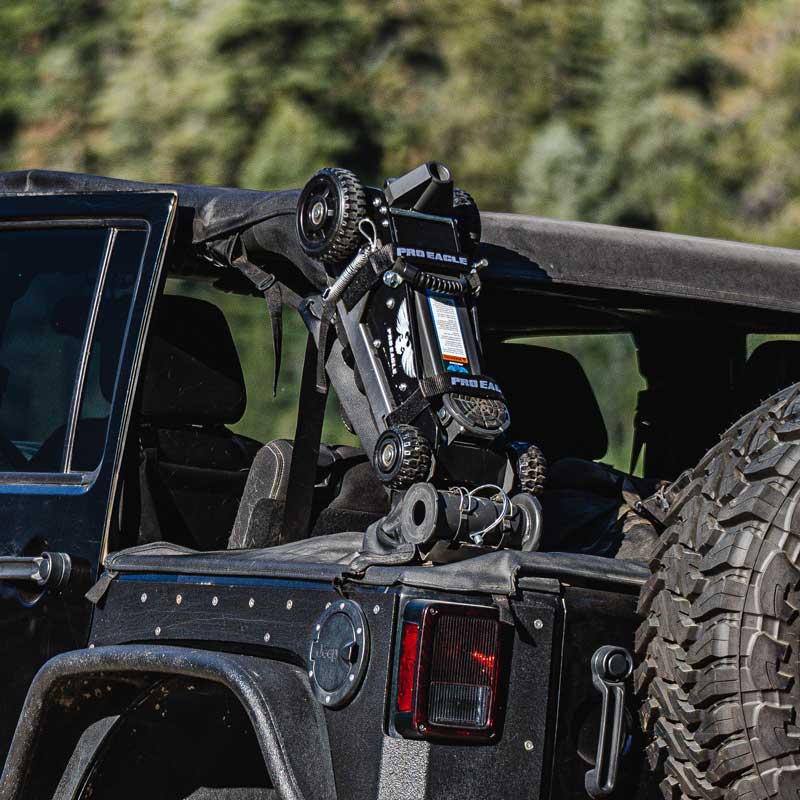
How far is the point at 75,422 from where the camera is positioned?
3.65 m

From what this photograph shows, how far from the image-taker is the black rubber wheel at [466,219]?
11.1ft

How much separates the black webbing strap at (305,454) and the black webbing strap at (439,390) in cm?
43

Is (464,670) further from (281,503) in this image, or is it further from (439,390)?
(281,503)

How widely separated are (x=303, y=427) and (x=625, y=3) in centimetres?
1521

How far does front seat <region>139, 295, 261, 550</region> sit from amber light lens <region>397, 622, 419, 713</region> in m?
1.29

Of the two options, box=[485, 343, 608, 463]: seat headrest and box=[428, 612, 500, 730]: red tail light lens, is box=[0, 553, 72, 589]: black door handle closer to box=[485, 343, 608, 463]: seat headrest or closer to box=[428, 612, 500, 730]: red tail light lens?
box=[428, 612, 500, 730]: red tail light lens

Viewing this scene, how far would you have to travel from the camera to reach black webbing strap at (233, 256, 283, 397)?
151 inches

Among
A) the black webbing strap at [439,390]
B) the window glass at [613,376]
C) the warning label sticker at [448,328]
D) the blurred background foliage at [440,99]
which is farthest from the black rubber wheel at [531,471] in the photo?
the blurred background foliage at [440,99]

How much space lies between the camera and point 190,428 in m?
4.13

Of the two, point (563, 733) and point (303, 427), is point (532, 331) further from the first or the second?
point (563, 733)

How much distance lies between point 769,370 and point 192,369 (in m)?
1.70

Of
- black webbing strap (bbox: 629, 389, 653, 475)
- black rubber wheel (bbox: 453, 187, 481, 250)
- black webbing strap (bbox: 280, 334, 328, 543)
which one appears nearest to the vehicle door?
black webbing strap (bbox: 280, 334, 328, 543)

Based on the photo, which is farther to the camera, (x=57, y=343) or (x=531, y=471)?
(x=57, y=343)

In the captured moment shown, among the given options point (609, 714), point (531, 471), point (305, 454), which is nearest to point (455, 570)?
point (609, 714)
